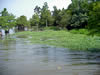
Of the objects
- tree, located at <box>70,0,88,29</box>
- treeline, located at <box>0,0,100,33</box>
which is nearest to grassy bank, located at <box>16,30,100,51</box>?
treeline, located at <box>0,0,100,33</box>

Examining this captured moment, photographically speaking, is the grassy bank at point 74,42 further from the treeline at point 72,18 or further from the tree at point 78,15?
the tree at point 78,15

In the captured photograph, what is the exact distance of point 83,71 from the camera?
7.89 meters

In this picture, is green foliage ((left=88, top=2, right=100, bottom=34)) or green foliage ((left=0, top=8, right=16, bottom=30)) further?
green foliage ((left=0, top=8, right=16, bottom=30))

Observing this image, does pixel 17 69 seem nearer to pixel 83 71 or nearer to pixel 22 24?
pixel 83 71

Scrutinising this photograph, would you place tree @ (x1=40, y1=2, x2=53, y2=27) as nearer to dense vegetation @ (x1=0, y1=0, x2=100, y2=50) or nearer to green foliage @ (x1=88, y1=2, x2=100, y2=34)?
dense vegetation @ (x1=0, y1=0, x2=100, y2=50)

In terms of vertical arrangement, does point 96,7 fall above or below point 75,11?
below

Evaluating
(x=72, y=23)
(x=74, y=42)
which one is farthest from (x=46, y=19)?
(x=74, y=42)

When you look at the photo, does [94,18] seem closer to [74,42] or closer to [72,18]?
[74,42]

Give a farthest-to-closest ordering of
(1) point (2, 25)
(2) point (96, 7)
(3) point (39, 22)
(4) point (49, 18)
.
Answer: (3) point (39, 22)
(4) point (49, 18)
(1) point (2, 25)
(2) point (96, 7)

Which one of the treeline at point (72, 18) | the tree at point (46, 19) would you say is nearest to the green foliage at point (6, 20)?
the treeline at point (72, 18)

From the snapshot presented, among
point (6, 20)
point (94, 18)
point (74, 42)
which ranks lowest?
point (74, 42)

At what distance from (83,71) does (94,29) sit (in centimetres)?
474

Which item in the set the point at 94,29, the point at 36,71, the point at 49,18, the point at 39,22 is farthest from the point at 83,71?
the point at 39,22

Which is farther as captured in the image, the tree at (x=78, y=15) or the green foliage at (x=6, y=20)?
the tree at (x=78, y=15)
